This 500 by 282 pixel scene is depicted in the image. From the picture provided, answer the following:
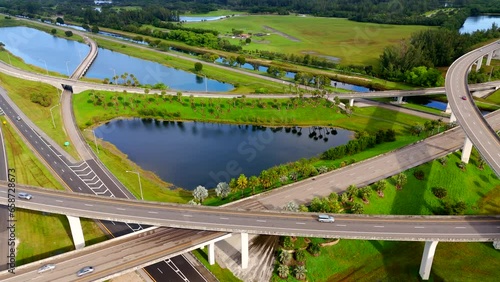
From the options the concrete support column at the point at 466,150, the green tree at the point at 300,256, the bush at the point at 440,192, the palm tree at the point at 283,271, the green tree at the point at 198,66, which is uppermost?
the green tree at the point at 198,66

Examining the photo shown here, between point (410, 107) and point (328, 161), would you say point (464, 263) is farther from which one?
point (410, 107)

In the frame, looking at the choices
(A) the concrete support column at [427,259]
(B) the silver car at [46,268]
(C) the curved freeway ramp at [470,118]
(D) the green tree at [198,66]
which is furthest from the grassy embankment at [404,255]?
(D) the green tree at [198,66]

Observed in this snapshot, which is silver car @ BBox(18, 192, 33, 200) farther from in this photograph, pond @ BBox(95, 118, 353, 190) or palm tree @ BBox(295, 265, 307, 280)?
palm tree @ BBox(295, 265, 307, 280)

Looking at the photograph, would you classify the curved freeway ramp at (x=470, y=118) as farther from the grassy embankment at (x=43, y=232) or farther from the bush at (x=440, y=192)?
the grassy embankment at (x=43, y=232)

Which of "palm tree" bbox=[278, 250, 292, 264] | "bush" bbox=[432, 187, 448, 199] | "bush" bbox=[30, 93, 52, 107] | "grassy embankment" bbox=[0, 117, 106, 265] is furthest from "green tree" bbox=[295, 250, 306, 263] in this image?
"bush" bbox=[30, 93, 52, 107]

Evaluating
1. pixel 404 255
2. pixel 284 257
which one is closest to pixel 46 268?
pixel 284 257

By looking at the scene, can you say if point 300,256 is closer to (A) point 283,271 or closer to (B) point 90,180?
(A) point 283,271
